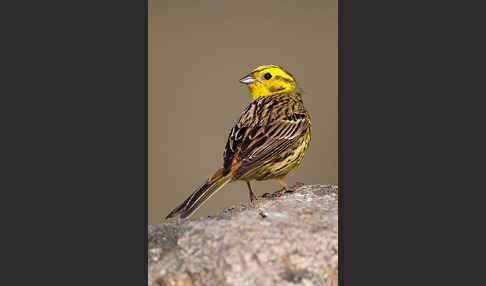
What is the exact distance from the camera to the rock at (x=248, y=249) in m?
6.57

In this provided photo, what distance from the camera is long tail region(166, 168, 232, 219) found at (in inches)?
281

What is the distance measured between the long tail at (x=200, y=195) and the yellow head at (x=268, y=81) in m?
1.21

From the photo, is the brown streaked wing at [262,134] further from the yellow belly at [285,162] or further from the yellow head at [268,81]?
the yellow head at [268,81]

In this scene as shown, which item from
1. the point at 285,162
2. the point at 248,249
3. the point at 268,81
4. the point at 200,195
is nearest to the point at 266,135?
the point at 285,162

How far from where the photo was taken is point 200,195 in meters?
7.24

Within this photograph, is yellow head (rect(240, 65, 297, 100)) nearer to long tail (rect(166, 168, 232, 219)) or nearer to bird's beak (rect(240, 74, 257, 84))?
bird's beak (rect(240, 74, 257, 84))

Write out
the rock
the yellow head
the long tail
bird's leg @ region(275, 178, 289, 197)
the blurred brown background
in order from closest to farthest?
the rock → the blurred brown background → the long tail → the yellow head → bird's leg @ region(275, 178, 289, 197)

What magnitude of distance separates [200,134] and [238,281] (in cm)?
171

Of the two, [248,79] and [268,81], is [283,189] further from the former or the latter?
[248,79]

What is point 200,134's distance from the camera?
7180mm

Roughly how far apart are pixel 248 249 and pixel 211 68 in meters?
2.04

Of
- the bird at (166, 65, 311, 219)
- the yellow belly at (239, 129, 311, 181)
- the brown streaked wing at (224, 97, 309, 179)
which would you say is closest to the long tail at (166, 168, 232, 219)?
the bird at (166, 65, 311, 219)

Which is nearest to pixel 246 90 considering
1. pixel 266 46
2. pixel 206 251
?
pixel 266 46

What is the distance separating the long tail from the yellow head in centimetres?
121
